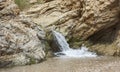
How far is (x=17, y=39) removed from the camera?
1745 centimetres

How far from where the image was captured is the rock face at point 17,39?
16277mm

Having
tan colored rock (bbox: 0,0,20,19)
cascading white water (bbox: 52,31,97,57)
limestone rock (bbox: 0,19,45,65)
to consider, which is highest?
tan colored rock (bbox: 0,0,20,19)

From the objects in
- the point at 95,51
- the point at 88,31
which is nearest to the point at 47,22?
the point at 88,31

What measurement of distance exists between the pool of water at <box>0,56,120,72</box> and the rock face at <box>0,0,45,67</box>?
0.64 meters

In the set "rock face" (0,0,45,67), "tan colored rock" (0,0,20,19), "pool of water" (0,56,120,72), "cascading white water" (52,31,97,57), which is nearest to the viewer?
"pool of water" (0,56,120,72)

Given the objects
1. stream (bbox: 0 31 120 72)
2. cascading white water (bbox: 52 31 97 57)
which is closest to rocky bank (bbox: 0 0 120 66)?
cascading white water (bbox: 52 31 97 57)

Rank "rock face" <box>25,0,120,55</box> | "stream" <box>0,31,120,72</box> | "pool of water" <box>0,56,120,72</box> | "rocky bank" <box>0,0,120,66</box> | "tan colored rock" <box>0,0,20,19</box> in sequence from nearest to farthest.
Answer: "pool of water" <box>0,56,120,72</box> → "stream" <box>0,31,120,72</box> → "rocky bank" <box>0,0,120,66</box> → "tan colored rock" <box>0,0,20,19</box> → "rock face" <box>25,0,120,55</box>

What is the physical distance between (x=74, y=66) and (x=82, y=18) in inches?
283

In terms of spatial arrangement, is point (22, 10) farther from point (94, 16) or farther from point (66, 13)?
point (94, 16)

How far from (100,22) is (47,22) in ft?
12.6

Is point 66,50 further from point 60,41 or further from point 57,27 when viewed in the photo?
point 57,27

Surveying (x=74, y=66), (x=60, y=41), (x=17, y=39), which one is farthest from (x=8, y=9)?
(x=74, y=66)

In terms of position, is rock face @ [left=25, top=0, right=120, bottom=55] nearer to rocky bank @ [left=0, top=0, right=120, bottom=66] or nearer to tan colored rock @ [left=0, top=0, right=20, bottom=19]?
rocky bank @ [left=0, top=0, right=120, bottom=66]

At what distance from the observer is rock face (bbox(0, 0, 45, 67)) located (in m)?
16.3
